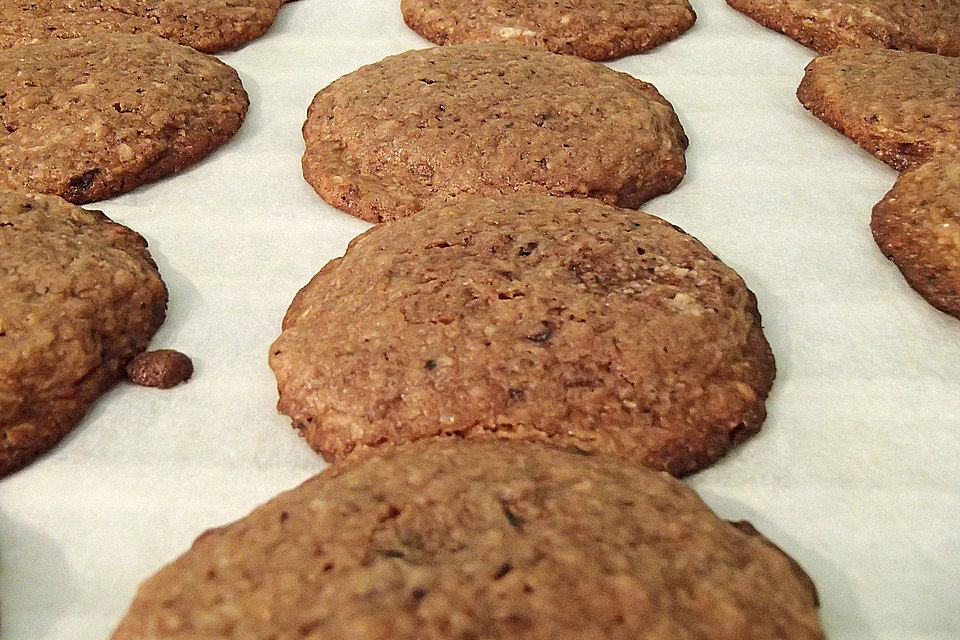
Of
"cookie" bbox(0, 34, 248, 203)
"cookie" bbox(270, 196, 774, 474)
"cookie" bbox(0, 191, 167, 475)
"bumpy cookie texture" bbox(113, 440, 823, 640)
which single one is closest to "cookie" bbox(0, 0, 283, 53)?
"cookie" bbox(0, 34, 248, 203)

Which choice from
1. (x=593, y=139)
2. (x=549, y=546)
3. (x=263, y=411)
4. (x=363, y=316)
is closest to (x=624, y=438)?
(x=549, y=546)

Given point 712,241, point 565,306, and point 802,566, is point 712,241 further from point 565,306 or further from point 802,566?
point 802,566

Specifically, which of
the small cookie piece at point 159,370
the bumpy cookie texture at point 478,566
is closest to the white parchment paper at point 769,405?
the small cookie piece at point 159,370

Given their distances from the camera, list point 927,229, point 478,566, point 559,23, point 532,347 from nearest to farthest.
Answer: point 478,566 < point 532,347 < point 927,229 < point 559,23

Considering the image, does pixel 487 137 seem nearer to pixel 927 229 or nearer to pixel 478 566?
pixel 927 229

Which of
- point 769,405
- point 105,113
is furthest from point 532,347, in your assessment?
point 105,113
